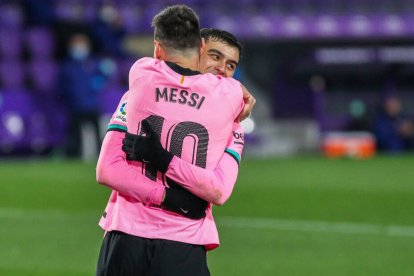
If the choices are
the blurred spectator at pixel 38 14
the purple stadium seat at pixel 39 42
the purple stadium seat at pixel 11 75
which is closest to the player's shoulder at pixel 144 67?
the purple stadium seat at pixel 11 75

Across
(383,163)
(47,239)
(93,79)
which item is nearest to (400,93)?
Answer: (383,163)

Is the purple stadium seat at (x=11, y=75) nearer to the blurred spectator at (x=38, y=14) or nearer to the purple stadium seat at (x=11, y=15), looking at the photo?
the purple stadium seat at (x=11, y=15)

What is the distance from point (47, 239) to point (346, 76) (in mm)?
16384

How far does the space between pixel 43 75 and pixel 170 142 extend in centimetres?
1659

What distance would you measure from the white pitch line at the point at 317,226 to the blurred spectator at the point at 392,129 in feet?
39.6

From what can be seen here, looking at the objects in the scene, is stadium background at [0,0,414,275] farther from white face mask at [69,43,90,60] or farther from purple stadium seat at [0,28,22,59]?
white face mask at [69,43,90,60]

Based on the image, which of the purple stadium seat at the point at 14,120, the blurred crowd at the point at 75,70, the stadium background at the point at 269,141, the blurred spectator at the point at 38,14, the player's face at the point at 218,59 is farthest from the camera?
the blurred spectator at the point at 38,14

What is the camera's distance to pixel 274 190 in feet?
44.9

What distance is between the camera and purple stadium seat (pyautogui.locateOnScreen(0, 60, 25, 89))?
19.4m

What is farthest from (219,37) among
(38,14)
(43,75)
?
(38,14)

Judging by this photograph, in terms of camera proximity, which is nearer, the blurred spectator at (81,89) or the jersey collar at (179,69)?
the jersey collar at (179,69)

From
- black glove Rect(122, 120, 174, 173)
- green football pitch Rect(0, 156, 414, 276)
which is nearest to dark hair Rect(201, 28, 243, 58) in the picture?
black glove Rect(122, 120, 174, 173)

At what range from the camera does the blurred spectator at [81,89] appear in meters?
19.2

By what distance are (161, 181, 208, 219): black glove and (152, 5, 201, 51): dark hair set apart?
1.71ft
